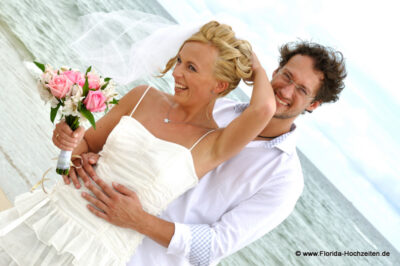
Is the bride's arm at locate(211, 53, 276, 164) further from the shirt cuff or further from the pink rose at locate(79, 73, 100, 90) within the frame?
the pink rose at locate(79, 73, 100, 90)

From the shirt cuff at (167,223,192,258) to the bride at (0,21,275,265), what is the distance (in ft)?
0.54

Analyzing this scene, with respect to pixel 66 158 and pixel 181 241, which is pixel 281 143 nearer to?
pixel 181 241

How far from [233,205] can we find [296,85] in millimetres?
970

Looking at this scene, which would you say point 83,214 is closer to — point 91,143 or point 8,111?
point 91,143

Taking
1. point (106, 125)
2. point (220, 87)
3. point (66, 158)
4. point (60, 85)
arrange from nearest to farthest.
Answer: point (60, 85)
point (66, 158)
point (220, 87)
point (106, 125)

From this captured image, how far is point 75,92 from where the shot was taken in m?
2.03

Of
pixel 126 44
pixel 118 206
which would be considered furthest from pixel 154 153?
pixel 126 44

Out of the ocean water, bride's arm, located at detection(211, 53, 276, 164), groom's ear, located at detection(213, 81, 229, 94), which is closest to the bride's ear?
groom's ear, located at detection(213, 81, 229, 94)

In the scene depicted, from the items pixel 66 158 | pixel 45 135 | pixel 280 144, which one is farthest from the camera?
pixel 45 135

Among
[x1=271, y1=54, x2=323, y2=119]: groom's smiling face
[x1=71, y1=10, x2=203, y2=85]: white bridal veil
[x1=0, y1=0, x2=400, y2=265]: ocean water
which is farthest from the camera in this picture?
[x1=0, y1=0, x2=400, y2=265]: ocean water

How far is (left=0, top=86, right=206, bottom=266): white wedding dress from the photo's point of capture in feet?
6.84

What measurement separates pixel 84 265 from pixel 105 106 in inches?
31.2

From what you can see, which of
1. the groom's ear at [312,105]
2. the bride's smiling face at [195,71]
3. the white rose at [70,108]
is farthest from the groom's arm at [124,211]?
the groom's ear at [312,105]

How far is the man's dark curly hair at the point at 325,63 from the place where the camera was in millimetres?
2926
